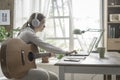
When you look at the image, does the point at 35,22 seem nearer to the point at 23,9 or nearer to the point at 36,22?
the point at 36,22

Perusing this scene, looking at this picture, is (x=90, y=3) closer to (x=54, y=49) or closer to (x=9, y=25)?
(x=9, y=25)

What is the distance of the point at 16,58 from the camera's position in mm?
2578

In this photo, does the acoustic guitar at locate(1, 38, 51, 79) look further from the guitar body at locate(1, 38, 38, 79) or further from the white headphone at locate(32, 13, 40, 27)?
the white headphone at locate(32, 13, 40, 27)

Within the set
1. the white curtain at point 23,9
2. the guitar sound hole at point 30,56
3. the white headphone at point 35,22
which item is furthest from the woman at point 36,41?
the white curtain at point 23,9

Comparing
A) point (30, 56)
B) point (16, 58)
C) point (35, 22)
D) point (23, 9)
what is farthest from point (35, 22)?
point (23, 9)

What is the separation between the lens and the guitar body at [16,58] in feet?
8.10

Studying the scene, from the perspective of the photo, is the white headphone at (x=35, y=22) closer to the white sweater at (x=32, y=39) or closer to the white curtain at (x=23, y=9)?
the white sweater at (x=32, y=39)

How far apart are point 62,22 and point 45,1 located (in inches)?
19.5

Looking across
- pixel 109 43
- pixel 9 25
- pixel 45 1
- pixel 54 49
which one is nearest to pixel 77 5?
pixel 45 1

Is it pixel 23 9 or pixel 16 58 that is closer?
pixel 16 58

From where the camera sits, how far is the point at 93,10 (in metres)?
4.73

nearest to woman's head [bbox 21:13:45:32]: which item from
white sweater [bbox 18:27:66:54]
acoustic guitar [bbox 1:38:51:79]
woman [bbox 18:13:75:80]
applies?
woman [bbox 18:13:75:80]

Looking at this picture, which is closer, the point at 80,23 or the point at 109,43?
the point at 109,43

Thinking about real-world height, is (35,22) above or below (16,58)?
above
